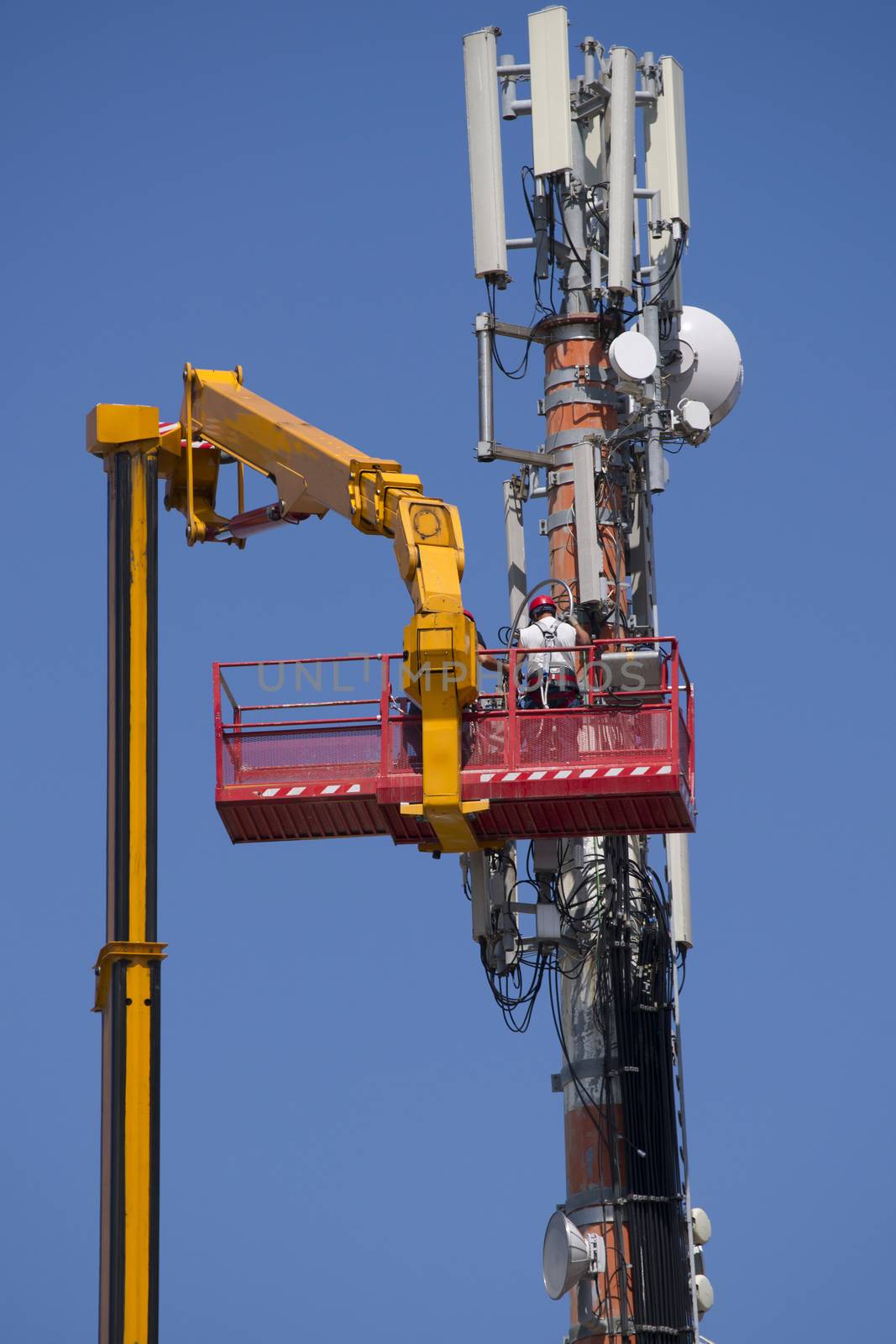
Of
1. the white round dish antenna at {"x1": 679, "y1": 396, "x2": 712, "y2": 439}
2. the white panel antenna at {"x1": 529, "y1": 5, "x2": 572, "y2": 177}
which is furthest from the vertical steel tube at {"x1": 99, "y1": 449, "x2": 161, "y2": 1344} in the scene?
the white panel antenna at {"x1": 529, "y1": 5, "x2": 572, "y2": 177}

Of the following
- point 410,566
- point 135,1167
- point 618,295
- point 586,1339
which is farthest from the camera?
point 618,295

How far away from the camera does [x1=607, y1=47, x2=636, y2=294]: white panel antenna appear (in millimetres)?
57875

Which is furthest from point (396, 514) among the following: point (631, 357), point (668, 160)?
point (668, 160)

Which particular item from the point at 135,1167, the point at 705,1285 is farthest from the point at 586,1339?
the point at 135,1167

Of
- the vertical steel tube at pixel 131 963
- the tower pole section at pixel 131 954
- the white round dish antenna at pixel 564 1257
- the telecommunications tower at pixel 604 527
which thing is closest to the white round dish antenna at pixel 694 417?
the telecommunications tower at pixel 604 527

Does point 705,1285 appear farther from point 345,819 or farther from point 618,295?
point 618,295

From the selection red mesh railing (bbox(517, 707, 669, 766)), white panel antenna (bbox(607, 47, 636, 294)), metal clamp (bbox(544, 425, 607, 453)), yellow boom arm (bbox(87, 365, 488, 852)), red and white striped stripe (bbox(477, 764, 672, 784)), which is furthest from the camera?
metal clamp (bbox(544, 425, 607, 453))

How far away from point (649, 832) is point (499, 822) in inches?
81.1

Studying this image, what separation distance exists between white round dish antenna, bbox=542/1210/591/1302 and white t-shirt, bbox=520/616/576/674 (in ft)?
30.7

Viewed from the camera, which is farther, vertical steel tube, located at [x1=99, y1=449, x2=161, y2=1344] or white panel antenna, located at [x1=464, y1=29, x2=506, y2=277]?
white panel antenna, located at [x1=464, y1=29, x2=506, y2=277]

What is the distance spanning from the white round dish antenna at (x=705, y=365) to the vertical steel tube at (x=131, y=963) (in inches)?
583

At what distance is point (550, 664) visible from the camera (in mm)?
50562

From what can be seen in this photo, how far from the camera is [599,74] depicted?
59344mm

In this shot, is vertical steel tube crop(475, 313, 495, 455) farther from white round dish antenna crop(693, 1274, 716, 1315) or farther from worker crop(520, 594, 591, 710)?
white round dish antenna crop(693, 1274, 716, 1315)
